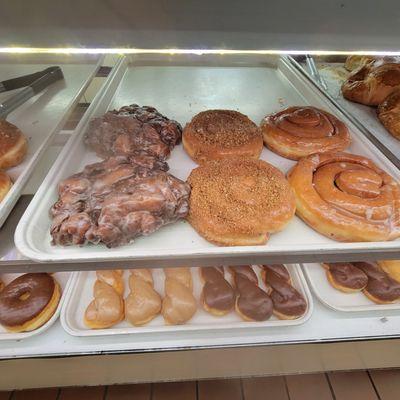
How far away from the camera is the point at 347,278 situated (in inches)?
57.4

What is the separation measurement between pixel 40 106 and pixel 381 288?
74.6 inches

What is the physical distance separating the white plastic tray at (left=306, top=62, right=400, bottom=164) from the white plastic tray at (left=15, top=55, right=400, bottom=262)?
0.20 metres

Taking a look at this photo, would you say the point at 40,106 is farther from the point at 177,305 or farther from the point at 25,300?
the point at 177,305

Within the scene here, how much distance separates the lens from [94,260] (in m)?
1.00

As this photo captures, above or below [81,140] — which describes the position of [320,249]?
below

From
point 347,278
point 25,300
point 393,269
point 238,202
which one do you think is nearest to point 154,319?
point 25,300

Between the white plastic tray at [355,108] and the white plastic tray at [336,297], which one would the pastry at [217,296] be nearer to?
the white plastic tray at [336,297]

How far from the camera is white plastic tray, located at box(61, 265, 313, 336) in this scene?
1315 millimetres

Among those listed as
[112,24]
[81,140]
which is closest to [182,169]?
[81,140]

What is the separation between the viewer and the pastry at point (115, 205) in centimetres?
102

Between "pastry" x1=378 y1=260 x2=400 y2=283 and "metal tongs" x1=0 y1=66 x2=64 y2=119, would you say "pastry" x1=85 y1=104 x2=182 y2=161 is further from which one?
"pastry" x1=378 y1=260 x2=400 y2=283

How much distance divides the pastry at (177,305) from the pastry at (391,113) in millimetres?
1340

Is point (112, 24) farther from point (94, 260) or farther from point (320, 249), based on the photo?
point (320, 249)

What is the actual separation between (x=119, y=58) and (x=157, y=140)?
950mm
